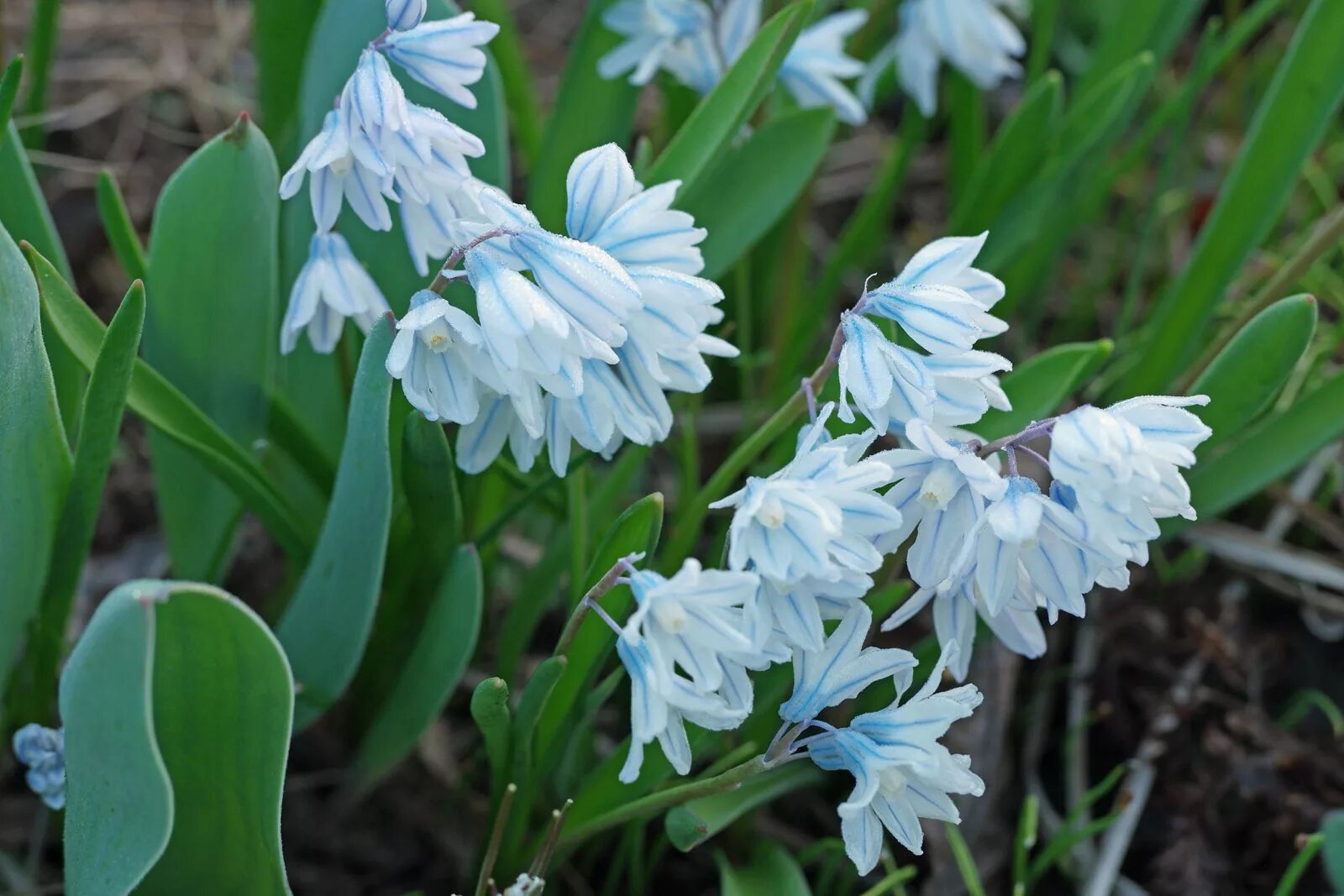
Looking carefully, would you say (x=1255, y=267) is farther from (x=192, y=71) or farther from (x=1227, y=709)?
(x=192, y=71)

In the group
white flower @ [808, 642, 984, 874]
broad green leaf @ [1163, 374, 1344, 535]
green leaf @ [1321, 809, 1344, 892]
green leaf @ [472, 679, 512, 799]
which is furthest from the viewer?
broad green leaf @ [1163, 374, 1344, 535]

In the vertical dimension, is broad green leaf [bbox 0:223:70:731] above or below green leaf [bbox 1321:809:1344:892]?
above

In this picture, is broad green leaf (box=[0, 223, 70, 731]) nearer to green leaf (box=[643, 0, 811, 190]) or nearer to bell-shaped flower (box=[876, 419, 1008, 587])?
green leaf (box=[643, 0, 811, 190])

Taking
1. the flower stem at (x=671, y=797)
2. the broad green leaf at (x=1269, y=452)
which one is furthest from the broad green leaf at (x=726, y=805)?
the broad green leaf at (x=1269, y=452)

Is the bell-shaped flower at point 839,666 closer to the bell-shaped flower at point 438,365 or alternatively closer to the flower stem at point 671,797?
the flower stem at point 671,797

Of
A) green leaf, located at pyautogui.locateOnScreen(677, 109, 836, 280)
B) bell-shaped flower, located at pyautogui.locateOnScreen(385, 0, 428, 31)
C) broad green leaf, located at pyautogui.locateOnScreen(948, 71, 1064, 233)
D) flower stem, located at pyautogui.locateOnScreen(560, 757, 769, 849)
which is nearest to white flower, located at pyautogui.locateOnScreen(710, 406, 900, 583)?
flower stem, located at pyautogui.locateOnScreen(560, 757, 769, 849)
